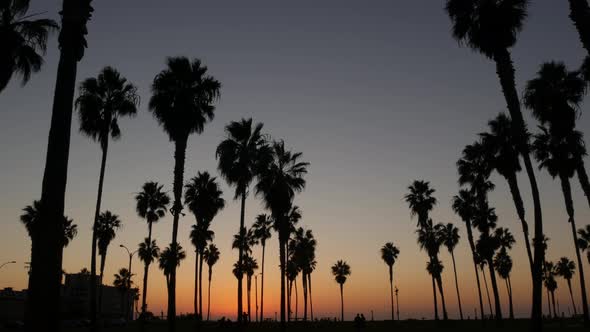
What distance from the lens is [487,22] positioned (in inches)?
995

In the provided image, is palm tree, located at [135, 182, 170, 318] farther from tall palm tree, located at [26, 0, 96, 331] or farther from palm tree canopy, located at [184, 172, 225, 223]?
tall palm tree, located at [26, 0, 96, 331]

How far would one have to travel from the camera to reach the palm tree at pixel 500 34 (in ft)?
81.8

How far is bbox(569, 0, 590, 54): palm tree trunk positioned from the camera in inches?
684

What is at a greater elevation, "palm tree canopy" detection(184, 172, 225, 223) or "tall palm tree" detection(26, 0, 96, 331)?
"palm tree canopy" detection(184, 172, 225, 223)

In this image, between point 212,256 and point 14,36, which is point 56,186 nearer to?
point 14,36

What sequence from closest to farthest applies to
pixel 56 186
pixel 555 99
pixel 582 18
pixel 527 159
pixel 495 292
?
1. pixel 56 186
2. pixel 582 18
3. pixel 527 159
4. pixel 555 99
5. pixel 495 292

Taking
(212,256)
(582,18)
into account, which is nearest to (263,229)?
(212,256)

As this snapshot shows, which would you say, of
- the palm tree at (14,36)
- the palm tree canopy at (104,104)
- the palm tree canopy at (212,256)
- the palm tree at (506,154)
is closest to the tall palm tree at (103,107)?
the palm tree canopy at (104,104)

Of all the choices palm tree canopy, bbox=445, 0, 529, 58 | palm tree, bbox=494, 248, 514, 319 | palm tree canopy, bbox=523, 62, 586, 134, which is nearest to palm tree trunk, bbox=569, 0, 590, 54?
palm tree canopy, bbox=445, 0, 529, 58

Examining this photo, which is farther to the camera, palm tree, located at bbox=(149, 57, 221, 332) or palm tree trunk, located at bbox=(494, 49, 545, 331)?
palm tree, located at bbox=(149, 57, 221, 332)

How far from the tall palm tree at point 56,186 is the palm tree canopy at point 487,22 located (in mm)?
20071

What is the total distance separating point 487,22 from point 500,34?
902 mm

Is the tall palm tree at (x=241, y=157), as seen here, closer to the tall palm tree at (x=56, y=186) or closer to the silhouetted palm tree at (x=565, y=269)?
the tall palm tree at (x=56, y=186)

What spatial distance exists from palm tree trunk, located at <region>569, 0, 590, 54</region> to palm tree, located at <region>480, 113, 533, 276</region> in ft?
63.9
